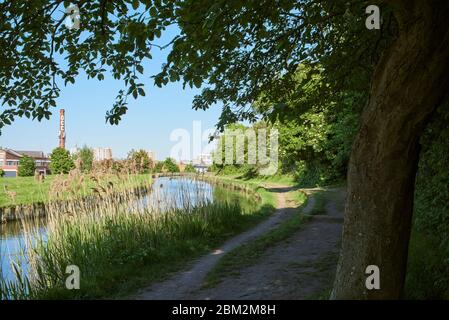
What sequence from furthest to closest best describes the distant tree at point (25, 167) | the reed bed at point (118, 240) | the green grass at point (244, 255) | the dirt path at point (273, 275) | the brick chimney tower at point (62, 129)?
the brick chimney tower at point (62, 129) → the distant tree at point (25, 167) → the green grass at point (244, 255) → the reed bed at point (118, 240) → the dirt path at point (273, 275)

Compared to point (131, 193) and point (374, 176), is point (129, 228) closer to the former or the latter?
point (131, 193)

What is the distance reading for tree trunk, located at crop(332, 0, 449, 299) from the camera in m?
3.67

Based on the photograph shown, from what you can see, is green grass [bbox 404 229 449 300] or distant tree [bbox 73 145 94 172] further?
distant tree [bbox 73 145 94 172]

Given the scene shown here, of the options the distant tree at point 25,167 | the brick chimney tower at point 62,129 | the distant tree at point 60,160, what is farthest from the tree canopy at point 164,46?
the brick chimney tower at point 62,129

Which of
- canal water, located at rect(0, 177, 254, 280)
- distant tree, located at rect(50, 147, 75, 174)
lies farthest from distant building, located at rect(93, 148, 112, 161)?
distant tree, located at rect(50, 147, 75, 174)

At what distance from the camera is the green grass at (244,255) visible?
7.01 meters

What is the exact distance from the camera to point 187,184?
13.2m

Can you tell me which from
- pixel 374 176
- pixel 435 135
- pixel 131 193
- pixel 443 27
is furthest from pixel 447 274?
pixel 131 193

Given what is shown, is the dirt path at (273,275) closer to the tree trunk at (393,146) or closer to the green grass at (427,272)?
the green grass at (427,272)

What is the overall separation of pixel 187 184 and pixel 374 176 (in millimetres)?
9725

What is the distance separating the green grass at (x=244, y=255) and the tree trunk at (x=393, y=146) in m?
3.09

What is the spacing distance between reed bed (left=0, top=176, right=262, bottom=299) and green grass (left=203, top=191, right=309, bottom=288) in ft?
3.05

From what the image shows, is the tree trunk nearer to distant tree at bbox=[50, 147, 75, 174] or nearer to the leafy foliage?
the leafy foliage

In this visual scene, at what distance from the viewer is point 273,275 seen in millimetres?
6809
